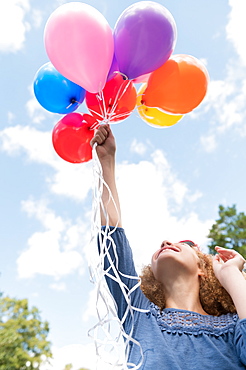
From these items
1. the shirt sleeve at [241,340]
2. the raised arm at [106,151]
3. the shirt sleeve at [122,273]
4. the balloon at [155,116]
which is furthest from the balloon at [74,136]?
the shirt sleeve at [241,340]

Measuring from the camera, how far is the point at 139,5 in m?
1.83

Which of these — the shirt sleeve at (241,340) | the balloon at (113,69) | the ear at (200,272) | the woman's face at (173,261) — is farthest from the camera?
the balloon at (113,69)

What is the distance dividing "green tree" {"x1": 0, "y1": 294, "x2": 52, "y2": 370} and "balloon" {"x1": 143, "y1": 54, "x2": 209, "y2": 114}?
10.6 meters

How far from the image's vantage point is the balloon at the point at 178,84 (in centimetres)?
199

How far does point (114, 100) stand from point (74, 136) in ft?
0.98

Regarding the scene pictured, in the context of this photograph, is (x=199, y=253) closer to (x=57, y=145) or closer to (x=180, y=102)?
(x=180, y=102)

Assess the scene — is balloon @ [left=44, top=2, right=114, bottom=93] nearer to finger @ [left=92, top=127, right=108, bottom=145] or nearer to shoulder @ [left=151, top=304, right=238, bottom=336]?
finger @ [left=92, top=127, right=108, bottom=145]

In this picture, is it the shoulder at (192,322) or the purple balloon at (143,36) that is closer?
the shoulder at (192,322)

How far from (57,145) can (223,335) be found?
126 centimetres

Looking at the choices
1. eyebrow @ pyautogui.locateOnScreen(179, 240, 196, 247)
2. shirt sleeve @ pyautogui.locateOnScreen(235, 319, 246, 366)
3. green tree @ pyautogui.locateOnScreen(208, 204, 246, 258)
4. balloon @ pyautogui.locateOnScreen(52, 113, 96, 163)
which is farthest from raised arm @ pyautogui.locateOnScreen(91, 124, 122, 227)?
green tree @ pyautogui.locateOnScreen(208, 204, 246, 258)

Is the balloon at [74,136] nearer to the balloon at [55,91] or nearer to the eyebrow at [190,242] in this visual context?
the balloon at [55,91]

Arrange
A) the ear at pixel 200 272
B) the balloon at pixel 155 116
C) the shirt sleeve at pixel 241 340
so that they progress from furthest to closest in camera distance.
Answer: the balloon at pixel 155 116
the ear at pixel 200 272
the shirt sleeve at pixel 241 340

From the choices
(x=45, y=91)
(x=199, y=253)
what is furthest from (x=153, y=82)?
(x=199, y=253)

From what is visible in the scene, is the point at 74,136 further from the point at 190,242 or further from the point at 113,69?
the point at 190,242
